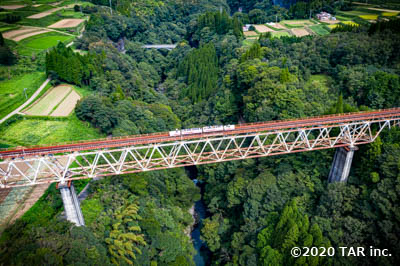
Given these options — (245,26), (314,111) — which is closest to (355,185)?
(314,111)

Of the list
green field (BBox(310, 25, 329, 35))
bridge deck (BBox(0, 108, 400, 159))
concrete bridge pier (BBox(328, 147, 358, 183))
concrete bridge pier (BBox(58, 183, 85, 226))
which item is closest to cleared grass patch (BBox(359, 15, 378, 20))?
green field (BBox(310, 25, 329, 35))

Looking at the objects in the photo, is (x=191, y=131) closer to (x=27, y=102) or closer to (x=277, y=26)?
(x=27, y=102)

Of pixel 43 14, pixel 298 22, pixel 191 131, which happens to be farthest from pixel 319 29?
pixel 43 14

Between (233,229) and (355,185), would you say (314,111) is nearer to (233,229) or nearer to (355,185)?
(355,185)

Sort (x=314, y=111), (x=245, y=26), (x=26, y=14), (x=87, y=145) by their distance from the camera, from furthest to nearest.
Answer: (x=245, y=26), (x=26, y=14), (x=314, y=111), (x=87, y=145)

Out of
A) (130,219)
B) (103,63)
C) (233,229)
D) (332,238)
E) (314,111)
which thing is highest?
Answer: (103,63)
